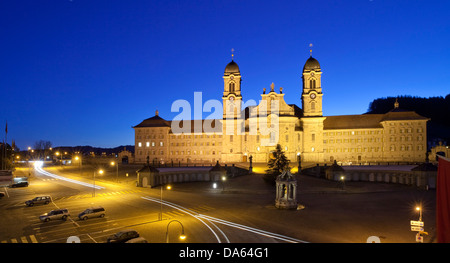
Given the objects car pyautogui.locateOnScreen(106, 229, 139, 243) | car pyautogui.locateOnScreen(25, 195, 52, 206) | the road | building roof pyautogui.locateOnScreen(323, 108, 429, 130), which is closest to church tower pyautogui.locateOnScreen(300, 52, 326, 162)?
building roof pyautogui.locateOnScreen(323, 108, 429, 130)

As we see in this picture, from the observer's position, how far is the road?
22.1 m

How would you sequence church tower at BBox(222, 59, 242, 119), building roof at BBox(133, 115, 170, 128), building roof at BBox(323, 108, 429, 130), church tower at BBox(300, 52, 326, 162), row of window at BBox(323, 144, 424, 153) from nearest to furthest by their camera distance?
row of window at BBox(323, 144, 424, 153) < church tower at BBox(300, 52, 326, 162) < church tower at BBox(222, 59, 242, 119) < building roof at BBox(323, 108, 429, 130) < building roof at BBox(133, 115, 170, 128)

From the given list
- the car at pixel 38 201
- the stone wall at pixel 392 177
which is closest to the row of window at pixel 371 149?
the stone wall at pixel 392 177

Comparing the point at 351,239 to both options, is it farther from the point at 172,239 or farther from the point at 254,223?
the point at 172,239

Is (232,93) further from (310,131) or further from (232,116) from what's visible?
(310,131)

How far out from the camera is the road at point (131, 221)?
22.1 meters

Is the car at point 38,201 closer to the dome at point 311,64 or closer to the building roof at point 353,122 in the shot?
the dome at point 311,64

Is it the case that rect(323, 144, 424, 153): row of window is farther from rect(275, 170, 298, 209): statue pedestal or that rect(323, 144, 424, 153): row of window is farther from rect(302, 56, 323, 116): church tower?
rect(275, 170, 298, 209): statue pedestal

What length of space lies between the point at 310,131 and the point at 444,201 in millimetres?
71567

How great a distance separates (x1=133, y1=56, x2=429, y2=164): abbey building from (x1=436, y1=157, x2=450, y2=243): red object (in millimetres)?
65889

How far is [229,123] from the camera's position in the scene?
3241 inches

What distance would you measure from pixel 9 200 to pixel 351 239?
42008mm

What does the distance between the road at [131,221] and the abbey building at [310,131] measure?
40.6m

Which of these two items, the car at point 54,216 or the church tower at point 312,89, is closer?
the car at point 54,216
